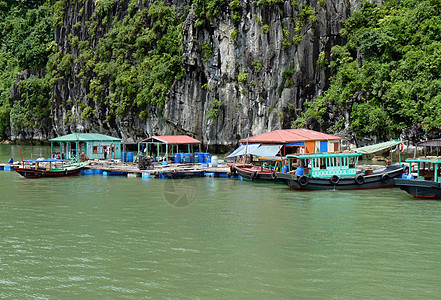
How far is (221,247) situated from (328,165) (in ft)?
45.9

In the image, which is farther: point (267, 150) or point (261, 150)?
point (261, 150)

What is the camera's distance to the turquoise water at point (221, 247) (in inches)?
444

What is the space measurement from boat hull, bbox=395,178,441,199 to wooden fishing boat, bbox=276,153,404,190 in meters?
3.71

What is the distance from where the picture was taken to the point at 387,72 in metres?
42.2

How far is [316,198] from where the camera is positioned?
76.9ft

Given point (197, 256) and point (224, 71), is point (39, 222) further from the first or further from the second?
point (224, 71)

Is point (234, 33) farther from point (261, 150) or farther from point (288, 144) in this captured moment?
point (288, 144)

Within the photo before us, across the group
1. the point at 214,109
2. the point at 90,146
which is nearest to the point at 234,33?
the point at 214,109

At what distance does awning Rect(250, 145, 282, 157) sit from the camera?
102 ft

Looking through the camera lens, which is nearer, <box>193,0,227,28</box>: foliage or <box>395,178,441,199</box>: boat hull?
<box>395,178,441,199</box>: boat hull

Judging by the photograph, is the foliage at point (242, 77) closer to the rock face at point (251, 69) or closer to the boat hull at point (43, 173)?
the rock face at point (251, 69)

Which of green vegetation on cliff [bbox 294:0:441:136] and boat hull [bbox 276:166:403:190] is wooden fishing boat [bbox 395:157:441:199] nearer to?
boat hull [bbox 276:166:403:190]

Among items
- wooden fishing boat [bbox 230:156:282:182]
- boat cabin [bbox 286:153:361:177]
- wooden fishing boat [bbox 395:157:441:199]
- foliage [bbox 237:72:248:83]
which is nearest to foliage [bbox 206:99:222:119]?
foliage [bbox 237:72:248:83]

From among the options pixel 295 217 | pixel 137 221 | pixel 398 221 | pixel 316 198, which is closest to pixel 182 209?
pixel 137 221
